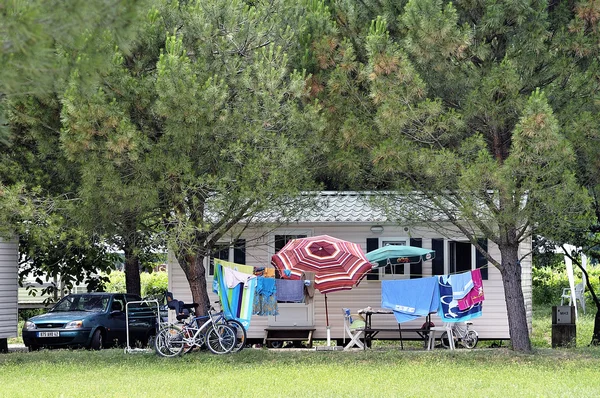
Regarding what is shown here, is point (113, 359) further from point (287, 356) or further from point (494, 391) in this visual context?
point (494, 391)

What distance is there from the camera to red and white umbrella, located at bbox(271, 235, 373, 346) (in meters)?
17.3

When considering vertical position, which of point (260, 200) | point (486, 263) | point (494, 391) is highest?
point (260, 200)

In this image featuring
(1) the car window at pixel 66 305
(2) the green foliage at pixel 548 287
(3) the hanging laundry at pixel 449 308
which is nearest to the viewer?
(3) the hanging laundry at pixel 449 308

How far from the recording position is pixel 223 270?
16.5 metres

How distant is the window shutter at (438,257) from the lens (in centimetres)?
1934

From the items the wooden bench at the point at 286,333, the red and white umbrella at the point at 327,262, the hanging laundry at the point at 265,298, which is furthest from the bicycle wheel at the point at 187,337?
the wooden bench at the point at 286,333

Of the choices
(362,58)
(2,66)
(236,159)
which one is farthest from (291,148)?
(2,66)

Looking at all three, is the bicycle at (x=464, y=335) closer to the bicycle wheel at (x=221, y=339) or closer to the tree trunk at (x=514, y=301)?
the tree trunk at (x=514, y=301)

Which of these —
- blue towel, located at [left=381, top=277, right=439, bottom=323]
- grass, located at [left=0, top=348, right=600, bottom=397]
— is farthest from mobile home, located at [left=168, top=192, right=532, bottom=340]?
grass, located at [left=0, top=348, right=600, bottom=397]

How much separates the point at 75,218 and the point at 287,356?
4.33 metres

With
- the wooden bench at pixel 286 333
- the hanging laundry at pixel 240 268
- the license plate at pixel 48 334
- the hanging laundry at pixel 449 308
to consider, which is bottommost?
the wooden bench at pixel 286 333

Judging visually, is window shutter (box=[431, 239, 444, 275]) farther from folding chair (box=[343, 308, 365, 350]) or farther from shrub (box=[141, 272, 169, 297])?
shrub (box=[141, 272, 169, 297])

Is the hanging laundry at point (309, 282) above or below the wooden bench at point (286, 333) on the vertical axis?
above

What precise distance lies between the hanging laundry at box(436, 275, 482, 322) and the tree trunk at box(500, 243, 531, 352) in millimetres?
993
